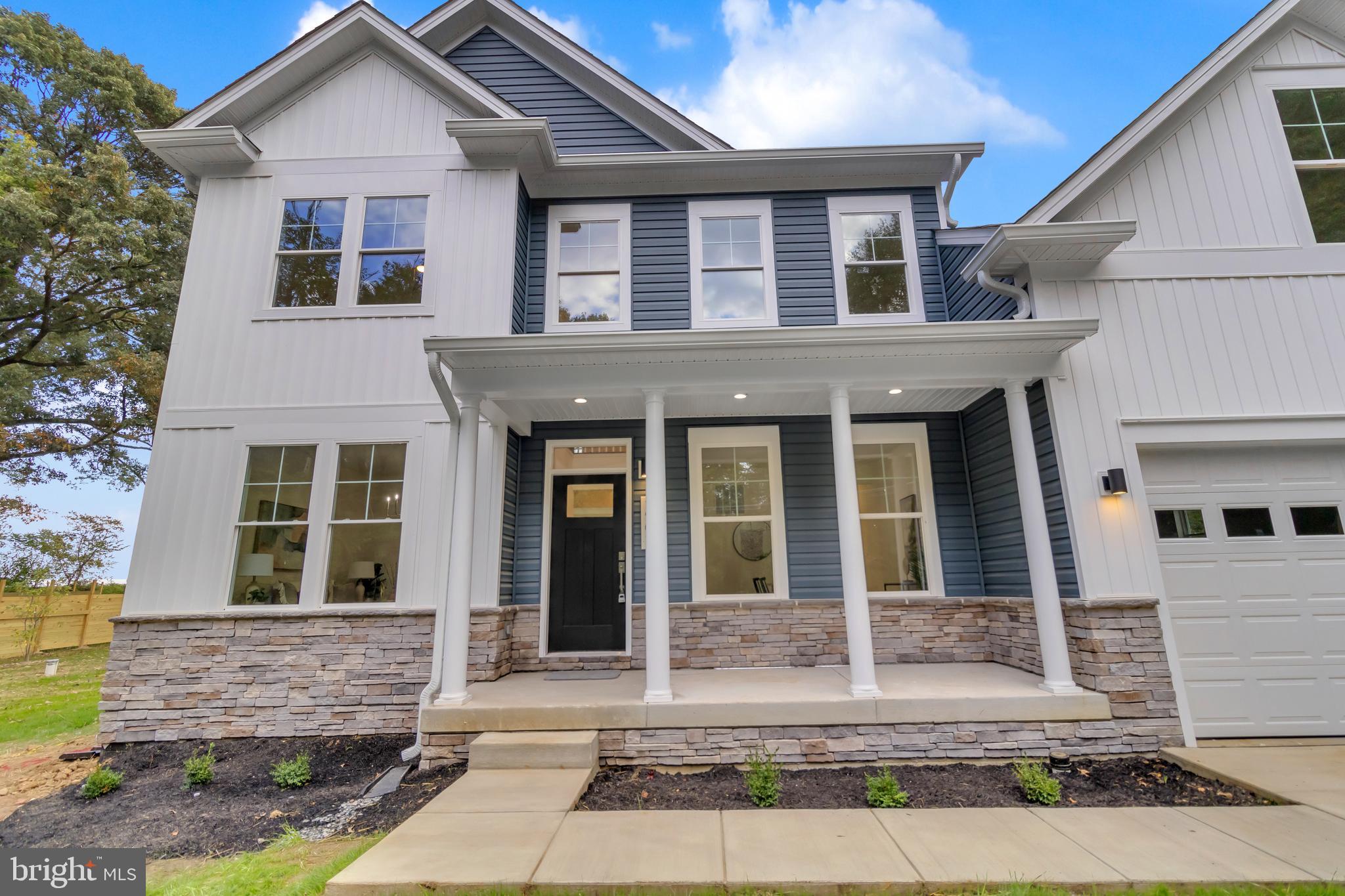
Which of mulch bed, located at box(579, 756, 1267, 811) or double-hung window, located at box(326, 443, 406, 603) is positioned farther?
double-hung window, located at box(326, 443, 406, 603)

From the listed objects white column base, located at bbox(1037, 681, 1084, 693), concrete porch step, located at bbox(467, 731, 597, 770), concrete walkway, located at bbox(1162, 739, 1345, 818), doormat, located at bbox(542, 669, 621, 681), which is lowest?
concrete walkway, located at bbox(1162, 739, 1345, 818)

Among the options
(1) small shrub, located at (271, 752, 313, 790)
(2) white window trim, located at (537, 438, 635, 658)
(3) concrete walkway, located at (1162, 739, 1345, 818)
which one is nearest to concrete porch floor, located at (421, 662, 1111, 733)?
(3) concrete walkway, located at (1162, 739, 1345, 818)

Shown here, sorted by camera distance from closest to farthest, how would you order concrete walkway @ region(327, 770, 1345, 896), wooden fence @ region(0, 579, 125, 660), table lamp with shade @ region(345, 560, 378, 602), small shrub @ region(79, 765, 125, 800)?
concrete walkway @ region(327, 770, 1345, 896) → small shrub @ region(79, 765, 125, 800) → table lamp with shade @ region(345, 560, 378, 602) → wooden fence @ region(0, 579, 125, 660)

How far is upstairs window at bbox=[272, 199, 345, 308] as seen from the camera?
6504 millimetres

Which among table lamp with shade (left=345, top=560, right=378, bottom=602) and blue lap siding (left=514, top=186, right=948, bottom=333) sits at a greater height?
blue lap siding (left=514, top=186, right=948, bottom=333)

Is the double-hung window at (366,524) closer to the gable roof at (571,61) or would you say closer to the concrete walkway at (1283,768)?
the gable roof at (571,61)

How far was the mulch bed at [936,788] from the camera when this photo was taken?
3.78 m

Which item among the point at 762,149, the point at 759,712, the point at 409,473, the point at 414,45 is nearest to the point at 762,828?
the point at 759,712

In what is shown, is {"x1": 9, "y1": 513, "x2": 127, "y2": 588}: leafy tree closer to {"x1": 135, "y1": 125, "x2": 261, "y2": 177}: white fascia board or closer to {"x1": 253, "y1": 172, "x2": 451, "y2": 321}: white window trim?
{"x1": 135, "y1": 125, "x2": 261, "y2": 177}: white fascia board

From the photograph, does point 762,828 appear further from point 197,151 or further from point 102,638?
point 102,638

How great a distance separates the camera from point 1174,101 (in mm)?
5445

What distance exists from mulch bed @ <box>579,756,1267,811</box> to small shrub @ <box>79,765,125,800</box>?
4.00 m

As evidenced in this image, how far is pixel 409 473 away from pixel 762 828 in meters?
4.55

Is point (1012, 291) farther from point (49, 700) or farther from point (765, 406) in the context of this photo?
point (49, 700)
